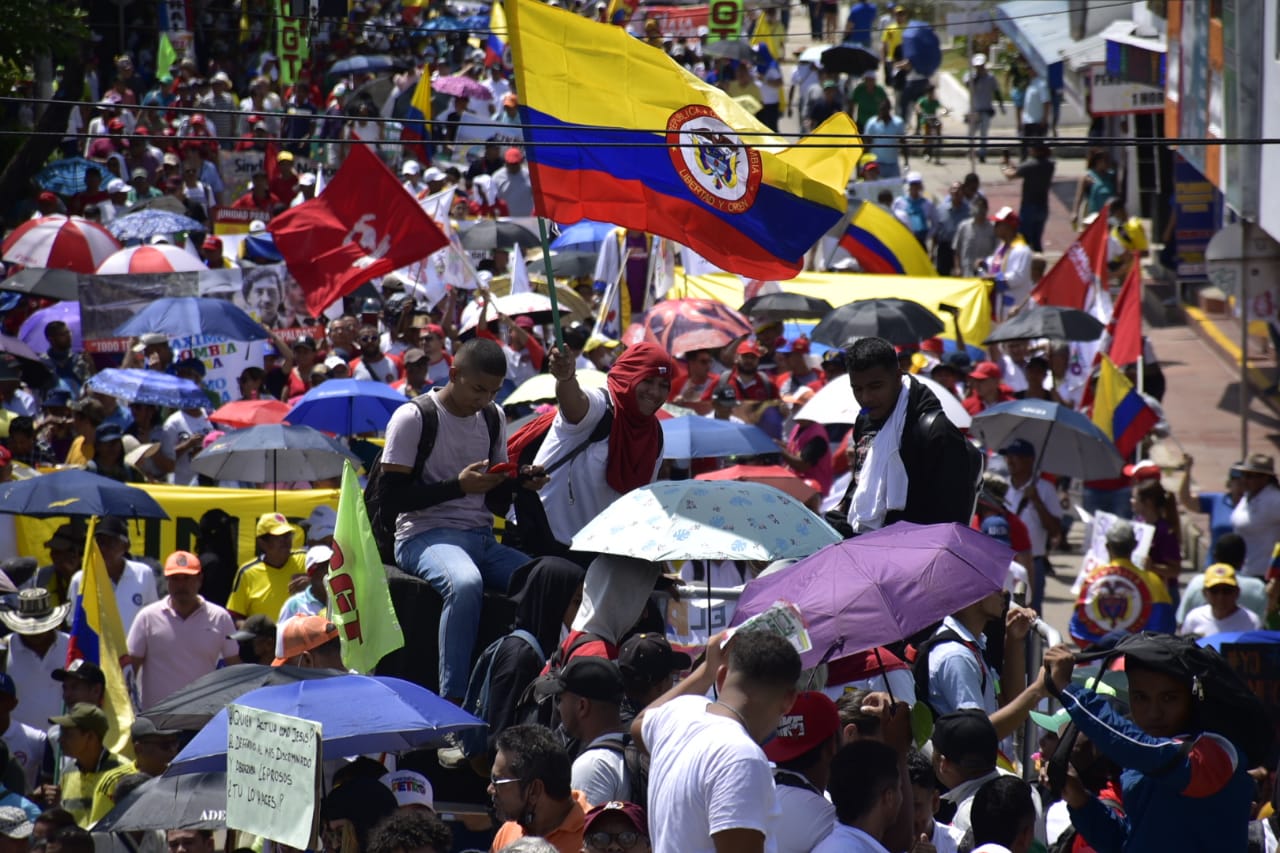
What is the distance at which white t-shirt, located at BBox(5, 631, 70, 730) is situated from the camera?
33.1ft

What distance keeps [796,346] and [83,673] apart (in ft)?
24.2

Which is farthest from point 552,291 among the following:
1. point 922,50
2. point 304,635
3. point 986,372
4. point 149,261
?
point 922,50

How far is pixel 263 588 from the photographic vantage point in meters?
10.9

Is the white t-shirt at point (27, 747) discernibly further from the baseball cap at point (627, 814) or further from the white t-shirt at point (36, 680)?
the baseball cap at point (627, 814)

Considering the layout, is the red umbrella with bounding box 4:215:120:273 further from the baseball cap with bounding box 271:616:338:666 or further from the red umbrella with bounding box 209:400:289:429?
the baseball cap with bounding box 271:616:338:666

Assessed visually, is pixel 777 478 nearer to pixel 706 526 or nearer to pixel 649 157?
pixel 649 157

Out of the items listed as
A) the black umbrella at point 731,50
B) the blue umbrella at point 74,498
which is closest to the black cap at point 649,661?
the blue umbrella at point 74,498

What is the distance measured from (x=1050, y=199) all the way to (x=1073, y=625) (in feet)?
66.8

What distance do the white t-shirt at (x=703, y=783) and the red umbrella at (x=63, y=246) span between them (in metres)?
15.5

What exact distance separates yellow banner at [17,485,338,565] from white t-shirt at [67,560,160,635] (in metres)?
0.97

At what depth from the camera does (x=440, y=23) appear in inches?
A: 1522

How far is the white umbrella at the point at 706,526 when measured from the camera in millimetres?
6879

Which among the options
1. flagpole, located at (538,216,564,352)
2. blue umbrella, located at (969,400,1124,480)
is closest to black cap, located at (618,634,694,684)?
flagpole, located at (538,216,564,352)

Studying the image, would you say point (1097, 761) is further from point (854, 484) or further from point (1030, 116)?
point (1030, 116)
